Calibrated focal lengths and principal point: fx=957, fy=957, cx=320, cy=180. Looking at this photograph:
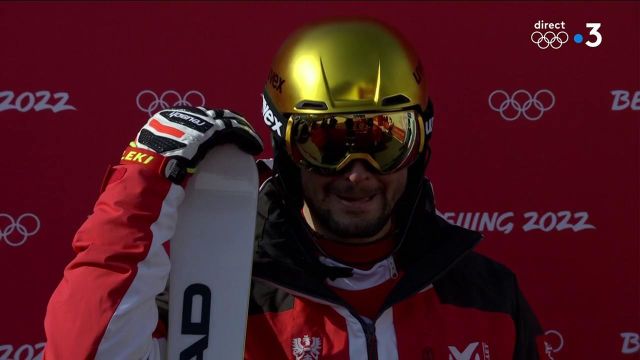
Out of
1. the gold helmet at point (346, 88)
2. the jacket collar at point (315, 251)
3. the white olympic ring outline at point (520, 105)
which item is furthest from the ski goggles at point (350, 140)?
the white olympic ring outline at point (520, 105)

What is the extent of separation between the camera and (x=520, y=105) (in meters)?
2.88

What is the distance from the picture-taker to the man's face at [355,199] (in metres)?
1.96

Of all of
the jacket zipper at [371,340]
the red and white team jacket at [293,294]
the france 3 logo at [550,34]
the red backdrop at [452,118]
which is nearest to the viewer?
the red and white team jacket at [293,294]

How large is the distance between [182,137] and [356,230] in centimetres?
44

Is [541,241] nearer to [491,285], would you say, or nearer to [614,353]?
[614,353]

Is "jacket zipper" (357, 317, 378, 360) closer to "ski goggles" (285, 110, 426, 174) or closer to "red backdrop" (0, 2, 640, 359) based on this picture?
"ski goggles" (285, 110, 426, 174)

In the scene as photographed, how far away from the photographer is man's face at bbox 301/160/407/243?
196cm

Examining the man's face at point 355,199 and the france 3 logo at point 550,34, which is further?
the france 3 logo at point 550,34

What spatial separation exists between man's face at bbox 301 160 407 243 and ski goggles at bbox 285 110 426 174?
0.03m

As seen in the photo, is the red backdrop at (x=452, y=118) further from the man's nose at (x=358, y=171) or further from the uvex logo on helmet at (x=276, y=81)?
the man's nose at (x=358, y=171)

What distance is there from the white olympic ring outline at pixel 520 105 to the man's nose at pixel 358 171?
1.02 metres

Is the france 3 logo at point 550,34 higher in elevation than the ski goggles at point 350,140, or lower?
higher

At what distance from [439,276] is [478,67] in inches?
40.8

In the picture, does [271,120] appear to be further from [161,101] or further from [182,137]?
[161,101]
